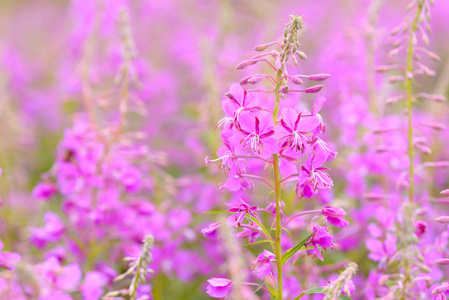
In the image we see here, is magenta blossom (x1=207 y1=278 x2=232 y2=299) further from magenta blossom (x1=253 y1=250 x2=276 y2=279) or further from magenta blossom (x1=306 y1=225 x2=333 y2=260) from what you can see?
magenta blossom (x1=306 y1=225 x2=333 y2=260)

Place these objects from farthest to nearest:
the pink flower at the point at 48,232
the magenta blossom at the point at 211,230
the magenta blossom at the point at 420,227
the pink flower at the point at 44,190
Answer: the pink flower at the point at 44,190 < the pink flower at the point at 48,232 < the magenta blossom at the point at 420,227 < the magenta blossom at the point at 211,230

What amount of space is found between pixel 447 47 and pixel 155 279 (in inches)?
205

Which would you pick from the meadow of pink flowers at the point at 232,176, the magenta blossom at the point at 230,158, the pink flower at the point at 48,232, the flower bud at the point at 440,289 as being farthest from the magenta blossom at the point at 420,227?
the pink flower at the point at 48,232

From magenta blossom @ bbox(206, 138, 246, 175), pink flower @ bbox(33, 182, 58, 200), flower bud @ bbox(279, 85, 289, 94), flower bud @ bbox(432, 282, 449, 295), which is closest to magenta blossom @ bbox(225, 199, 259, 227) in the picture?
magenta blossom @ bbox(206, 138, 246, 175)

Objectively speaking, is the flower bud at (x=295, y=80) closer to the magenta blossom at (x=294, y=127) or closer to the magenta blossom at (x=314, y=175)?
the magenta blossom at (x=294, y=127)

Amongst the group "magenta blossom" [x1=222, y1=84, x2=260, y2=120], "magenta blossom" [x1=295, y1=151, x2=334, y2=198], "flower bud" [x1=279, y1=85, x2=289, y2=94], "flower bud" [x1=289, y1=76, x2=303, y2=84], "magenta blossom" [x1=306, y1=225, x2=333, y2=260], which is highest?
"flower bud" [x1=289, y1=76, x2=303, y2=84]

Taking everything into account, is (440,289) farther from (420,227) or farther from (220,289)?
(220,289)

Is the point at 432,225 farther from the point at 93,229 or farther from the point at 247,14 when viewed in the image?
the point at 247,14

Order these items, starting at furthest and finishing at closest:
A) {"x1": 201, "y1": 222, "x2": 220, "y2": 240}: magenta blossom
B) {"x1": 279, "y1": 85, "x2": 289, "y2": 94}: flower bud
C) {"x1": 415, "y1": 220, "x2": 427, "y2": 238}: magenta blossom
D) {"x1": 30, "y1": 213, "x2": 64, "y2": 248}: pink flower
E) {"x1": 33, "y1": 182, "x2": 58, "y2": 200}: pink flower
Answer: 1. {"x1": 33, "y1": 182, "x2": 58, "y2": 200}: pink flower
2. {"x1": 30, "y1": 213, "x2": 64, "y2": 248}: pink flower
3. {"x1": 415, "y1": 220, "x2": 427, "y2": 238}: magenta blossom
4. {"x1": 201, "y1": 222, "x2": 220, "y2": 240}: magenta blossom
5. {"x1": 279, "y1": 85, "x2": 289, "y2": 94}: flower bud

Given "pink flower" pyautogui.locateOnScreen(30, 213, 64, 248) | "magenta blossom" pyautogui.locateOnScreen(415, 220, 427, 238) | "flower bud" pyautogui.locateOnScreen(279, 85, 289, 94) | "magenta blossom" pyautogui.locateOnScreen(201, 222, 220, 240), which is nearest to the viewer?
"flower bud" pyautogui.locateOnScreen(279, 85, 289, 94)

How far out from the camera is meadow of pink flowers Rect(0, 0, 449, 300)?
157 cm

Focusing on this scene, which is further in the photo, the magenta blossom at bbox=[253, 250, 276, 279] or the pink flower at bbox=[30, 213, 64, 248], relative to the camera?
the pink flower at bbox=[30, 213, 64, 248]

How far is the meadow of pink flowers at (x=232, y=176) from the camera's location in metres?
1.57

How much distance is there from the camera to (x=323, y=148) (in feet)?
5.09
